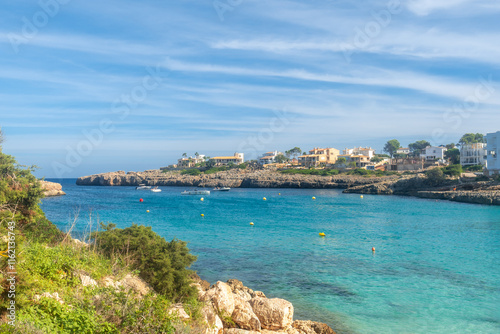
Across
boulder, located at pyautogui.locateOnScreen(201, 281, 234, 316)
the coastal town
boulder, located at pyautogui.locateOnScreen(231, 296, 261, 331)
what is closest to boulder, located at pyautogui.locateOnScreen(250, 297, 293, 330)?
boulder, located at pyautogui.locateOnScreen(231, 296, 261, 331)

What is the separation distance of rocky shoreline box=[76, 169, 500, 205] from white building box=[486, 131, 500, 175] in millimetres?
4230

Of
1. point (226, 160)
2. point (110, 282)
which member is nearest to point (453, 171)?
point (110, 282)

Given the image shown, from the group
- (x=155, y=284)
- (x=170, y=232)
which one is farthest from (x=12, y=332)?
(x=170, y=232)

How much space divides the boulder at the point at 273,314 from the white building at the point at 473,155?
324 ft

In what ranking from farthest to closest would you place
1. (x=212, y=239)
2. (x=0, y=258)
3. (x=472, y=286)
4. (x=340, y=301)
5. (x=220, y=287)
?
(x=212, y=239) < (x=472, y=286) < (x=340, y=301) < (x=220, y=287) < (x=0, y=258)

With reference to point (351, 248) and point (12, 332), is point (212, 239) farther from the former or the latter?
point (12, 332)

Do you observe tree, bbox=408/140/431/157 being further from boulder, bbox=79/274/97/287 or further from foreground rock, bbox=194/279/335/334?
boulder, bbox=79/274/97/287

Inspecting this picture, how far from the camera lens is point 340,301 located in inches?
520

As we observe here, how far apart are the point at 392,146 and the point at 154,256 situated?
15553 cm

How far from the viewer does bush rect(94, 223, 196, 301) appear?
9.55 meters

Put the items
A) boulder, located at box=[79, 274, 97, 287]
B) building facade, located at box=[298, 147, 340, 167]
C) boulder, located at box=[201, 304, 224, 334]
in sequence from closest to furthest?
boulder, located at box=[79, 274, 97, 287], boulder, located at box=[201, 304, 224, 334], building facade, located at box=[298, 147, 340, 167]

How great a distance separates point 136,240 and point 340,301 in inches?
304

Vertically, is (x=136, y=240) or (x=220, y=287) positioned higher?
(x=136, y=240)

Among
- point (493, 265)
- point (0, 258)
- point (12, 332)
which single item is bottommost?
point (493, 265)
